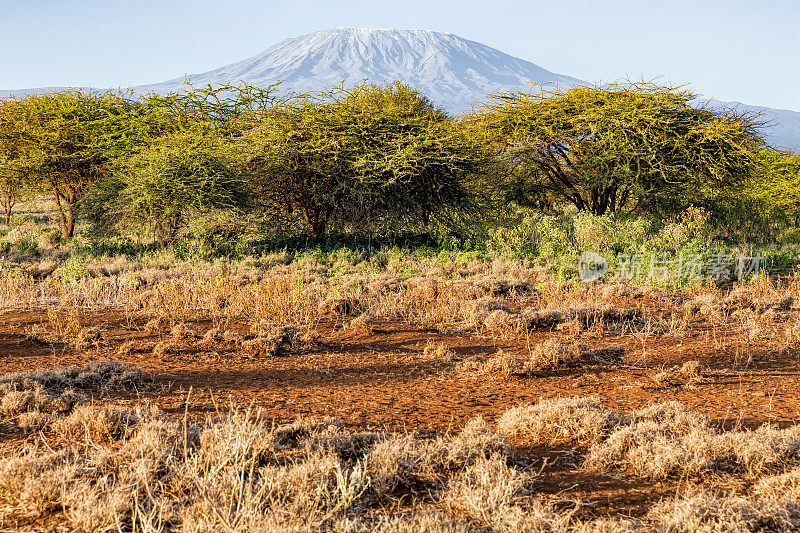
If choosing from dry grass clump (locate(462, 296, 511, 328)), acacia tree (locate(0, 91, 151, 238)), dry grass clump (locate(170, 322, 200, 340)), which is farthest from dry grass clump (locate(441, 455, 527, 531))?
acacia tree (locate(0, 91, 151, 238))

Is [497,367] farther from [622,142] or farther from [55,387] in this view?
[622,142]

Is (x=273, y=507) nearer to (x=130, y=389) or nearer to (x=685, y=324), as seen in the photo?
(x=130, y=389)

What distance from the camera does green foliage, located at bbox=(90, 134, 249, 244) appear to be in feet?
49.5

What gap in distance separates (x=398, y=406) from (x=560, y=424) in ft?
4.62

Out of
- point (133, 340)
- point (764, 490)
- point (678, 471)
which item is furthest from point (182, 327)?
point (764, 490)

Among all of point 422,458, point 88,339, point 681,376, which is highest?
point 422,458

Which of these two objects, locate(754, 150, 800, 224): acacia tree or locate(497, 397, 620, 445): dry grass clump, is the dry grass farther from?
locate(754, 150, 800, 224): acacia tree

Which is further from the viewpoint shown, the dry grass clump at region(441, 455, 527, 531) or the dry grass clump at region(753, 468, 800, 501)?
the dry grass clump at region(753, 468, 800, 501)

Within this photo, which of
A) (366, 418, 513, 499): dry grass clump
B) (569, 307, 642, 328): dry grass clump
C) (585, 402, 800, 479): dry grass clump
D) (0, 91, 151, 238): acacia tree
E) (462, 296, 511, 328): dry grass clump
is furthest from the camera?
(0, 91, 151, 238): acacia tree

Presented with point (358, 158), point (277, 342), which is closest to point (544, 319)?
point (277, 342)

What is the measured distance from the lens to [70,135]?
61.8 feet

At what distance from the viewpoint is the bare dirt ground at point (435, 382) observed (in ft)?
14.2

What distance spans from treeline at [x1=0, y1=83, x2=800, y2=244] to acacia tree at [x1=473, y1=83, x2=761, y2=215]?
6 cm

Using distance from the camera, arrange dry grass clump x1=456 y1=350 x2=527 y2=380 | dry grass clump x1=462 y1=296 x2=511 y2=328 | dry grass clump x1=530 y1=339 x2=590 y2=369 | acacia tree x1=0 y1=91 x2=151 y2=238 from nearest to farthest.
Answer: dry grass clump x1=456 y1=350 x2=527 y2=380 < dry grass clump x1=530 y1=339 x2=590 y2=369 < dry grass clump x1=462 y1=296 x2=511 y2=328 < acacia tree x1=0 y1=91 x2=151 y2=238
